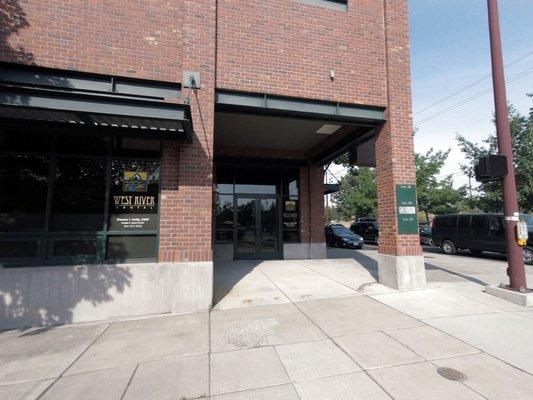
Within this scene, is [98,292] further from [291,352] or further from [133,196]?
[291,352]

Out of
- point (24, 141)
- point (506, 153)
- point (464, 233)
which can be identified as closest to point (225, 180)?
point (24, 141)

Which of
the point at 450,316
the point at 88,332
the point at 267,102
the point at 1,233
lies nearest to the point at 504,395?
the point at 450,316

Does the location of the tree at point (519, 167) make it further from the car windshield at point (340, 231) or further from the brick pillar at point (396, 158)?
the brick pillar at point (396, 158)

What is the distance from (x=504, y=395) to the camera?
2.97 meters

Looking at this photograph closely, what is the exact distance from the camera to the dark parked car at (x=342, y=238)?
18500 mm

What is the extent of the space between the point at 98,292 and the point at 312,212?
9100 millimetres

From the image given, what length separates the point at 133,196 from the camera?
20.5 ft

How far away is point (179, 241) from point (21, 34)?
16.6ft

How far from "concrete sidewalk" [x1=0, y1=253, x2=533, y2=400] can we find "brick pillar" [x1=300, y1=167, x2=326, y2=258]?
649cm

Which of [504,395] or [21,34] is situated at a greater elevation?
[21,34]

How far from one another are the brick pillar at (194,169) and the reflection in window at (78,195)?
4.31 feet

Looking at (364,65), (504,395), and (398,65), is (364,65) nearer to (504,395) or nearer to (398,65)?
(398,65)

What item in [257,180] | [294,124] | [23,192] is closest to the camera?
[23,192]

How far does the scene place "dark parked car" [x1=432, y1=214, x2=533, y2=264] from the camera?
12.9m
